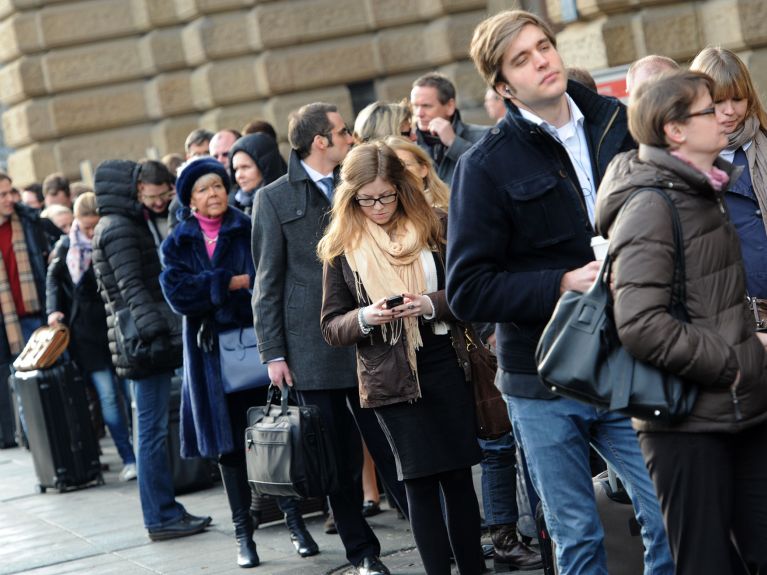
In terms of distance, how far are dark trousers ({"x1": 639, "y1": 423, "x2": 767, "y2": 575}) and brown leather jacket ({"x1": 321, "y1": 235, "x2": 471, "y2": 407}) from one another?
165 centimetres

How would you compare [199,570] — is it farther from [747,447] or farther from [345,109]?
[345,109]

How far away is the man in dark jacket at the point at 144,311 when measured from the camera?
7.68m

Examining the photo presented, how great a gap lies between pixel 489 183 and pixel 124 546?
4.32 meters

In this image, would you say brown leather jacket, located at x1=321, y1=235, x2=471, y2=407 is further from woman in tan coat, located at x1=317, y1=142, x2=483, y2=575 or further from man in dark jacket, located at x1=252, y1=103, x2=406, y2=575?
man in dark jacket, located at x1=252, y1=103, x2=406, y2=575

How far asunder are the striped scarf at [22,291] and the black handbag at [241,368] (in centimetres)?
514

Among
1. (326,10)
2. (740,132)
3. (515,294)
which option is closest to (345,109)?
(326,10)

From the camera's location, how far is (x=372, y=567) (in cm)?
614

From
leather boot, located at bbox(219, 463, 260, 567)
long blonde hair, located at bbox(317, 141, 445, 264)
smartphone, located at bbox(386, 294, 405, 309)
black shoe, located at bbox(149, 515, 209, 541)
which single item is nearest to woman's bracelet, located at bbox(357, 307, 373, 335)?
smartphone, located at bbox(386, 294, 405, 309)

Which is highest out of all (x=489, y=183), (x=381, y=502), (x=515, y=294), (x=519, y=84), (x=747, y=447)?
(x=519, y=84)

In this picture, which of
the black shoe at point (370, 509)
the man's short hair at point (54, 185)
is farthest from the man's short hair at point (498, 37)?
the man's short hair at point (54, 185)

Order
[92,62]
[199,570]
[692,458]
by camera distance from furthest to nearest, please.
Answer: [92,62] < [199,570] < [692,458]

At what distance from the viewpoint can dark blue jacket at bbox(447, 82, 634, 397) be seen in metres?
4.05

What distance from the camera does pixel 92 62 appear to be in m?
15.0

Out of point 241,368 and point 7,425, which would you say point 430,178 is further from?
point 7,425
